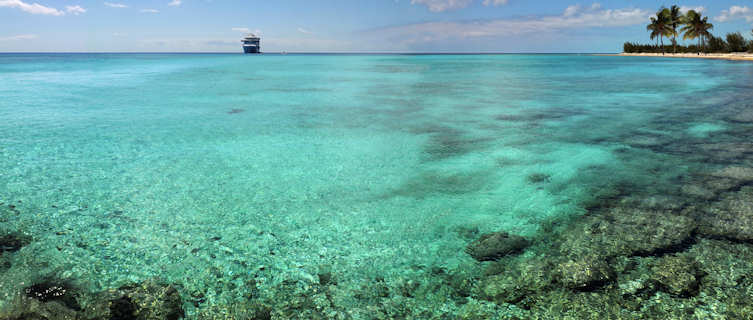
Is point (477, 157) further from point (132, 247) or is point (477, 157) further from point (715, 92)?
point (715, 92)

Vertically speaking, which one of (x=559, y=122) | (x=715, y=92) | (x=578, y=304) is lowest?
(x=578, y=304)

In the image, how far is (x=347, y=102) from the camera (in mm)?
13953

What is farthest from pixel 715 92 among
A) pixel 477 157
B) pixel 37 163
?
pixel 37 163

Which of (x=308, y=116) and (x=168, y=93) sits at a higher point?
(x=168, y=93)

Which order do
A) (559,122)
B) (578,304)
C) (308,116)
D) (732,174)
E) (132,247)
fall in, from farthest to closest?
(308,116) < (559,122) < (732,174) < (132,247) < (578,304)

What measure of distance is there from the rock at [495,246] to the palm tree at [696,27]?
66.2 metres

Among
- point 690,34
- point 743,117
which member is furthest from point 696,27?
point 743,117

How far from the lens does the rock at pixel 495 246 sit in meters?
3.39

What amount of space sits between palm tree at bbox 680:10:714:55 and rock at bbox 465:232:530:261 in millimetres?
66157

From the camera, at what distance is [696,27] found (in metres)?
53.5

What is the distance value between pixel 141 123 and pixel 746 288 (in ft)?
36.9

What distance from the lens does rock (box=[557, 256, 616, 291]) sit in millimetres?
2905

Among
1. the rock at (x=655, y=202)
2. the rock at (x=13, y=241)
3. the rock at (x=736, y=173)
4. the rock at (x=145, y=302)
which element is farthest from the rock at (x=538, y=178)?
the rock at (x=13, y=241)

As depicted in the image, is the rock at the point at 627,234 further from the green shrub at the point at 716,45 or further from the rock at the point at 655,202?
the green shrub at the point at 716,45
